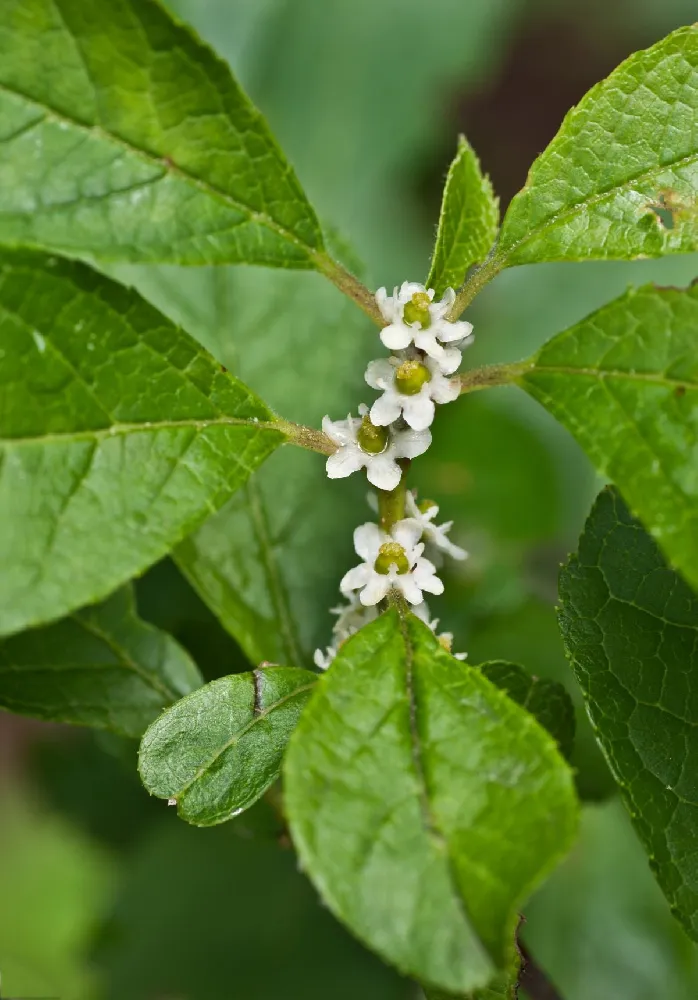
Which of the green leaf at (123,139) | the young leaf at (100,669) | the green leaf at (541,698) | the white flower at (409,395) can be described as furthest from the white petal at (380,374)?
the young leaf at (100,669)

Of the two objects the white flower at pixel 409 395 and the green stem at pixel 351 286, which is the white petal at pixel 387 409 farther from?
the green stem at pixel 351 286

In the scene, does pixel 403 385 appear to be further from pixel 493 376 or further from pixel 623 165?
pixel 623 165

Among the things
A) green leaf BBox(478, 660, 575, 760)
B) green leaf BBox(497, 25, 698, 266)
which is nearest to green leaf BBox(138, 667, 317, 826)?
green leaf BBox(478, 660, 575, 760)

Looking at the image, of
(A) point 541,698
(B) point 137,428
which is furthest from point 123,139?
(A) point 541,698

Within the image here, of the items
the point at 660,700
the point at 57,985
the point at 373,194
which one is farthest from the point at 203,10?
the point at 57,985

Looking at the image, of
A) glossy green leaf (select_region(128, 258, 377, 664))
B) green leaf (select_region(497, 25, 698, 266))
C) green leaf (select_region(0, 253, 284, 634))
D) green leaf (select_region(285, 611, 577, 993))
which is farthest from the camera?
glossy green leaf (select_region(128, 258, 377, 664))

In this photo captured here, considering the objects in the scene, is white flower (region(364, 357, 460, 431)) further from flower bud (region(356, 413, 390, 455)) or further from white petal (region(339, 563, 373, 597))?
white petal (region(339, 563, 373, 597))
